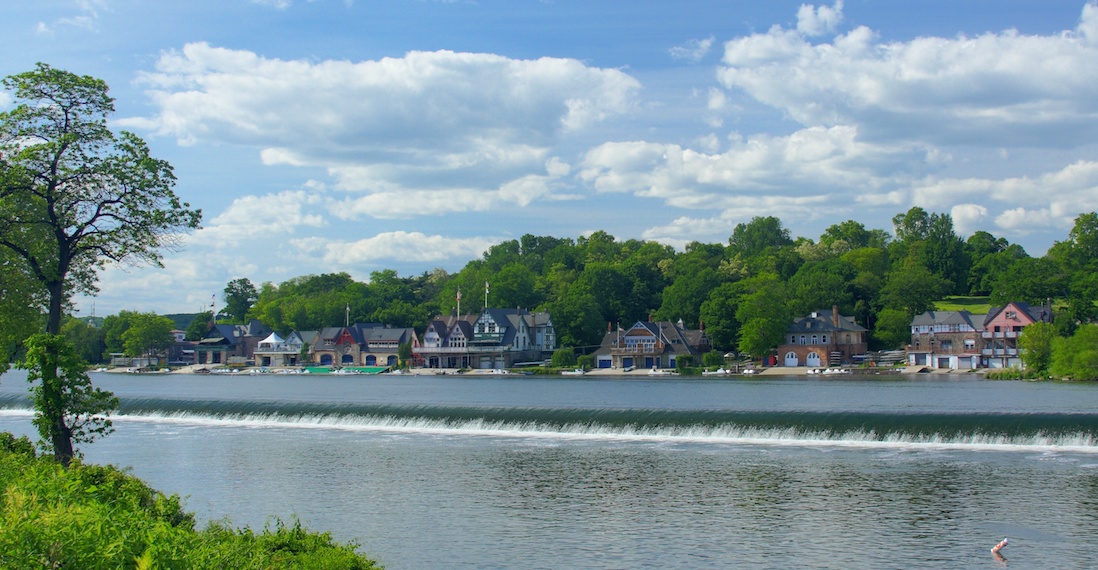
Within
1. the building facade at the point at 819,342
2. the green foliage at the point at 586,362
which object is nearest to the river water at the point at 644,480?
the building facade at the point at 819,342

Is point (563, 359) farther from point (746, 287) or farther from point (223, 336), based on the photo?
point (223, 336)

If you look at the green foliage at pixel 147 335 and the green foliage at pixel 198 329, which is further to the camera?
the green foliage at pixel 198 329

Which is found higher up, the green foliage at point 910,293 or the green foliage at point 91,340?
the green foliage at point 910,293

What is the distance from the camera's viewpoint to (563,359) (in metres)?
111

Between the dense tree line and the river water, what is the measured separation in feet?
179

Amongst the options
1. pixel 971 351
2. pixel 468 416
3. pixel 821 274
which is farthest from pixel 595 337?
pixel 468 416

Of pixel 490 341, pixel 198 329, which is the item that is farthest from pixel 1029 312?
pixel 198 329

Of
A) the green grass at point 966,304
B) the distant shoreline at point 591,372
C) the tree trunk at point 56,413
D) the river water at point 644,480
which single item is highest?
the green grass at point 966,304

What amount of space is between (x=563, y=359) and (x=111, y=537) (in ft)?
331

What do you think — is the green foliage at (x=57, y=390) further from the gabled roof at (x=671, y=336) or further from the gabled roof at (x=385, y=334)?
the gabled roof at (x=385, y=334)

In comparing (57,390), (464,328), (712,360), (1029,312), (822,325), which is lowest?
(712,360)

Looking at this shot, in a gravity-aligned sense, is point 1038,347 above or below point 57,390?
below

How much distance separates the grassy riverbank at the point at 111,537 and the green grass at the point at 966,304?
4806 inches

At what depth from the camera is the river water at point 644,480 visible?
1995cm
